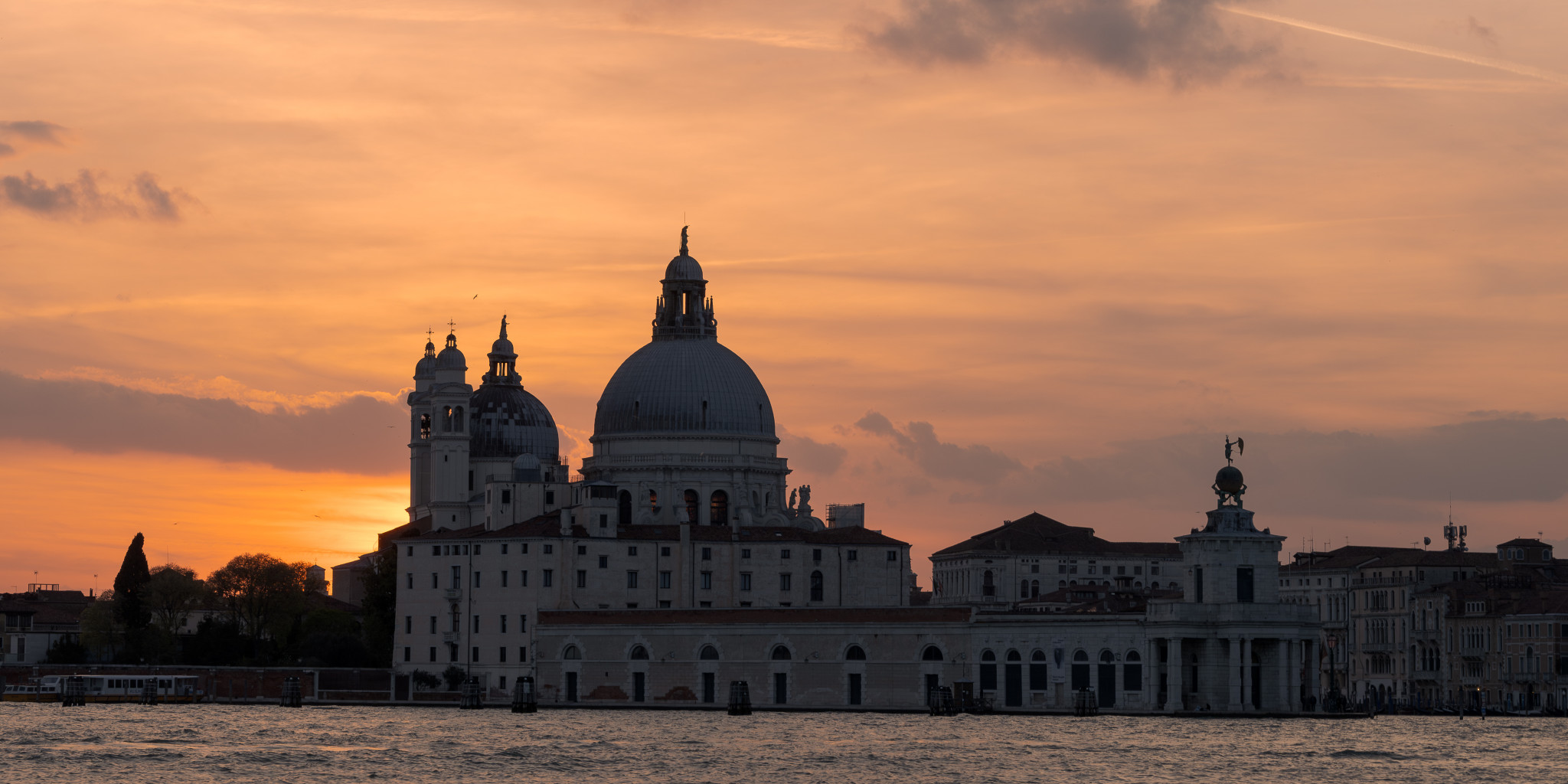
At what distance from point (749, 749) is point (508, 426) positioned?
5857 cm

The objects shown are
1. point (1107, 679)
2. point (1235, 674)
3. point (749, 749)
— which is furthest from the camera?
point (1107, 679)

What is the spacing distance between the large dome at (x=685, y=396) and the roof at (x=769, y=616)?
1568cm

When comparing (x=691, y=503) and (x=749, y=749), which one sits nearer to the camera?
(x=749, y=749)

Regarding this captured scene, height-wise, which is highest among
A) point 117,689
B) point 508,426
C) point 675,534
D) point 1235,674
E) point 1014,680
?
point 508,426

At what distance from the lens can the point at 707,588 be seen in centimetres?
12319

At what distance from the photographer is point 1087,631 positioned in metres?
108

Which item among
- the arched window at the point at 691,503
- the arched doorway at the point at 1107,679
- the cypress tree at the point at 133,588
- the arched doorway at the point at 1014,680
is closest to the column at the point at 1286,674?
the arched doorway at the point at 1107,679

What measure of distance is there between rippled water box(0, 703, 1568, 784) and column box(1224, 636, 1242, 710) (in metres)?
2.60

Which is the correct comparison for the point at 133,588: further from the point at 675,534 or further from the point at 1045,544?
the point at 1045,544

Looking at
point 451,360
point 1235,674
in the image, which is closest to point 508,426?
point 451,360

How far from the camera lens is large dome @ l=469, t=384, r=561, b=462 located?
457 ft

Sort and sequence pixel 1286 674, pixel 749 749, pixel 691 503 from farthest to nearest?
pixel 691 503, pixel 1286 674, pixel 749 749

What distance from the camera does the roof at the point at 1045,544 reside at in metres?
166

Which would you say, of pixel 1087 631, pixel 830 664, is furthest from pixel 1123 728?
pixel 830 664
